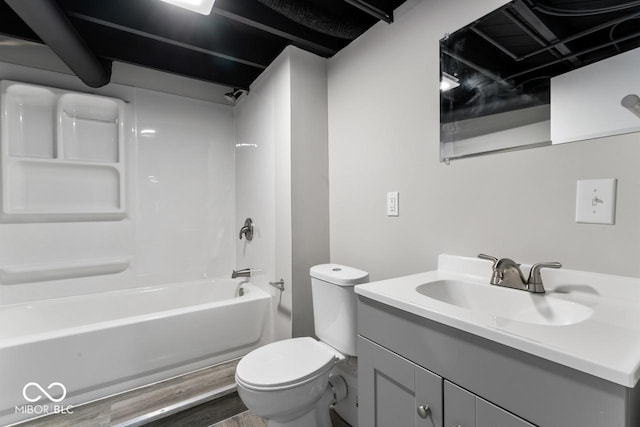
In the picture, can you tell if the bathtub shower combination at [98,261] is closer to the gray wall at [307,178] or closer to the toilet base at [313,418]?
the gray wall at [307,178]

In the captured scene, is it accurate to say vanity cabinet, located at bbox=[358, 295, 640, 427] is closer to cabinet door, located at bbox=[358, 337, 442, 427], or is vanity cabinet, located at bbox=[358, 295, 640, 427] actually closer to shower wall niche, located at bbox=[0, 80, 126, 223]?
cabinet door, located at bbox=[358, 337, 442, 427]

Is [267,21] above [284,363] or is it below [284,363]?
above

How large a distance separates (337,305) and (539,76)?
129 cm

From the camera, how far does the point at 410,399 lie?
0.81m

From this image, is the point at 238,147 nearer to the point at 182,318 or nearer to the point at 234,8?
the point at 234,8

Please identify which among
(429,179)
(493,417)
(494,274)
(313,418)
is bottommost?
(313,418)

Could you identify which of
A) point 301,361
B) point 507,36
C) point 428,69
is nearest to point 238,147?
point 428,69

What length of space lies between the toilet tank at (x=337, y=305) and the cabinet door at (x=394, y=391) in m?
0.35

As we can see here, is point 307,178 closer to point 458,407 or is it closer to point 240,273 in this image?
point 240,273

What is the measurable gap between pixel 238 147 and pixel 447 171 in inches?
82.3

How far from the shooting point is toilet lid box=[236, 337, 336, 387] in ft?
3.83

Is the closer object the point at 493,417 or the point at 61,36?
the point at 493,417

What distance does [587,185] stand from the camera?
861 mm

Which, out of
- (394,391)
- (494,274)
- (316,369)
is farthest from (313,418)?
(494,274)
